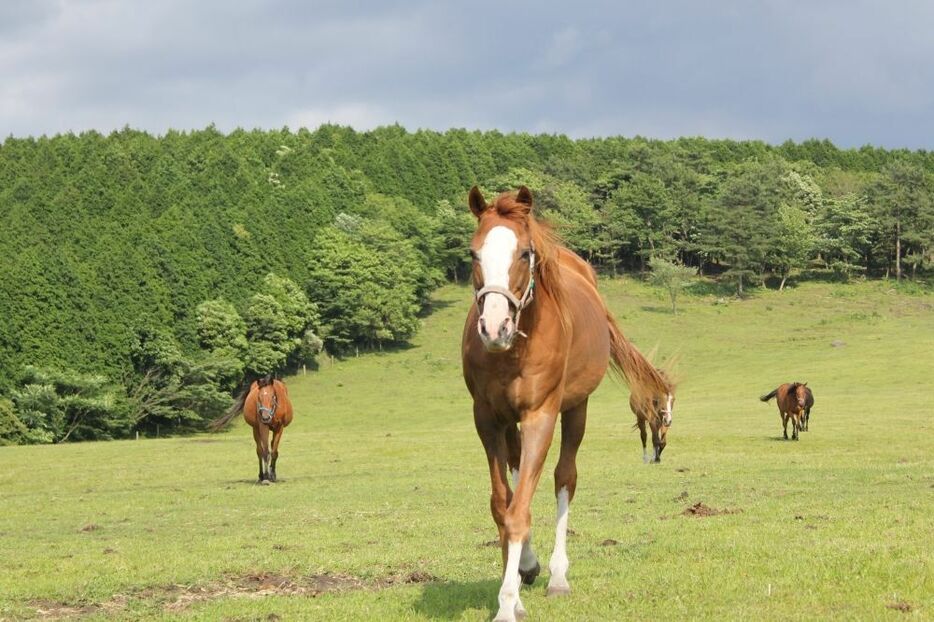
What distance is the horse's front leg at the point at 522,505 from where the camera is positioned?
6.91 meters

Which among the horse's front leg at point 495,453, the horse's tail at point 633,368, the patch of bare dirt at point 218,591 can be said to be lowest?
the patch of bare dirt at point 218,591

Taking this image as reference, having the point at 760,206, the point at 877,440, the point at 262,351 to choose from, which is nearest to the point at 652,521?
the point at 877,440

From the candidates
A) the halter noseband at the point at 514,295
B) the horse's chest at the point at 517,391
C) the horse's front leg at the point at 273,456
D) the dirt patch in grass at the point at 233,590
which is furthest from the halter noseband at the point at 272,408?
the halter noseband at the point at 514,295

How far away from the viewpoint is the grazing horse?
6855 millimetres

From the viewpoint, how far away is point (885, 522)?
11430mm

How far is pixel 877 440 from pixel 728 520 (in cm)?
2304

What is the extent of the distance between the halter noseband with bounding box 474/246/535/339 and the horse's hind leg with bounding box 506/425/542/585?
1402 mm

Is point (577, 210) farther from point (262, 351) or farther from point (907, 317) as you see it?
point (262, 351)

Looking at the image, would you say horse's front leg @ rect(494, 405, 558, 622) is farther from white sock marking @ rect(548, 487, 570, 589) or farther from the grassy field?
white sock marking @ rect(548, 487, 570, 589)

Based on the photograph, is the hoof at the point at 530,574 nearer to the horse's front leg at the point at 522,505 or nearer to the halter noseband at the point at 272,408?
the horse's front leg at the point at 522,505

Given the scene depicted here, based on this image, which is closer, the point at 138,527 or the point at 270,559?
the point at 270,559

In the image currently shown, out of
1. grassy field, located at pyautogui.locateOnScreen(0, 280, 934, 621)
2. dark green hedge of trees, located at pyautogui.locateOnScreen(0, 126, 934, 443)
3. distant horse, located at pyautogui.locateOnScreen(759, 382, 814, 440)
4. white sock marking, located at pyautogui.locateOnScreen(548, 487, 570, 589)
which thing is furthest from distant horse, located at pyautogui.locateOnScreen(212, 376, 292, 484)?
dark green hedge of trees, located at pyautogui.locateOnScreen(0, 126, 934, 443)

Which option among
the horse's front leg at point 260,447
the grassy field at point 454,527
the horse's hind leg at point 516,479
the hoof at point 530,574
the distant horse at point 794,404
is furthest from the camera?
the distant horse at point 794,404

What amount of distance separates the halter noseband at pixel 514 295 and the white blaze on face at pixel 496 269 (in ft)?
0.11
